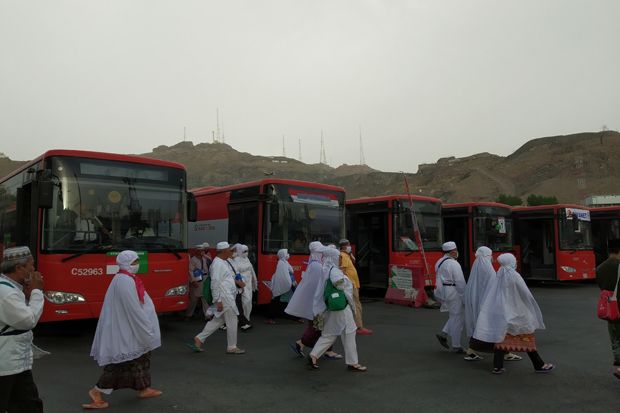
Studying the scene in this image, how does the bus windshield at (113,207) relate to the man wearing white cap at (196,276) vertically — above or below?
above

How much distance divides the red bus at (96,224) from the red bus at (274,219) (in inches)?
92.4

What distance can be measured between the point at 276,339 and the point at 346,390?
337cm

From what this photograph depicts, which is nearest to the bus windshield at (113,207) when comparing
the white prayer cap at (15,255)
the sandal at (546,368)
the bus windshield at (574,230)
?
the white prayer cap at (15,255)

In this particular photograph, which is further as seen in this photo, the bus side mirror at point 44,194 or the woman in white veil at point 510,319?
the bus side mirror at point 44,194

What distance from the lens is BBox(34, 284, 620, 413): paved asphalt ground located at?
5137 millimetres

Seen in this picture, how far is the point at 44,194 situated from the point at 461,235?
46.7ft

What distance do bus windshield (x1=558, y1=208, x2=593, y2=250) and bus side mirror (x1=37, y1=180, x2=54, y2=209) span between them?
1616 cm

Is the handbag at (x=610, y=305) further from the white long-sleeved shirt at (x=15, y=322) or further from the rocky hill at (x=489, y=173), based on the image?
the rocky hill at (x=489, y=173)

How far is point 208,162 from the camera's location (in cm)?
10181

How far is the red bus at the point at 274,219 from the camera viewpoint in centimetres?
1109

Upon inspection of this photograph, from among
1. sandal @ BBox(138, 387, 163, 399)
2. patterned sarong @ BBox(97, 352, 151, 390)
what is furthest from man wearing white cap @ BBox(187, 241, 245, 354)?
patterned sarong @ BBox(97, 352, 151, 390)

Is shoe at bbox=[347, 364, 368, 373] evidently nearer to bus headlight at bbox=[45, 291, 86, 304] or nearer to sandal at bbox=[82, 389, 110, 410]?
sandal at bbox=[82, 389, 110, 410]

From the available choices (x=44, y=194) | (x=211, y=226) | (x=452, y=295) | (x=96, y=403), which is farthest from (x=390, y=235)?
(x=96, y=403)

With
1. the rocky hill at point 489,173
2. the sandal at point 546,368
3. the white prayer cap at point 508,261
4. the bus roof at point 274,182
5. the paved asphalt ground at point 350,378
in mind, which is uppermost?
the rocky hill at point 489,173
